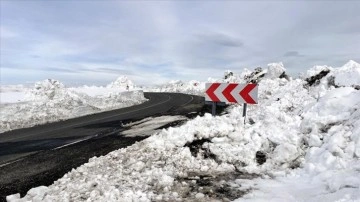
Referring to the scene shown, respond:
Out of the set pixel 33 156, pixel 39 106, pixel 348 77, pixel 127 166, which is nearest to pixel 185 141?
pixel 127 166

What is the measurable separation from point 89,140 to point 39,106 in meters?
13.0

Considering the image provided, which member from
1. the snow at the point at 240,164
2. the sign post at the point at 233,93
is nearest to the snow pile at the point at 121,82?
the sign post at the point at 233,93

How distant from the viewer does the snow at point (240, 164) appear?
6.21 meters

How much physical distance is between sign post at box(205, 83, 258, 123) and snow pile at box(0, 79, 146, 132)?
515 inches

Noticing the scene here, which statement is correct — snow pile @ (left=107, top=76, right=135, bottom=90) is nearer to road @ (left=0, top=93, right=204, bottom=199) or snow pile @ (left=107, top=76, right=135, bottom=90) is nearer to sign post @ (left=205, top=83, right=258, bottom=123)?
road @ (left=0, top=93, right=204, bottom=199)

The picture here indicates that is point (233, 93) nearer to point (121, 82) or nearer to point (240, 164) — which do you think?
point (240, 164)

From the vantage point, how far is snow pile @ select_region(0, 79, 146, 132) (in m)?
22.0

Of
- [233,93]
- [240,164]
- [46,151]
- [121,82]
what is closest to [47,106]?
[46,151]

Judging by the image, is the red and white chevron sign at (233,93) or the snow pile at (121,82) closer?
the red and white chevron sign at (233,93)

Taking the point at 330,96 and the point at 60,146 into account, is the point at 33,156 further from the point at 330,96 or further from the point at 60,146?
the point at 330,96

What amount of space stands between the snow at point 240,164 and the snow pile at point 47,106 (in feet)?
45.7

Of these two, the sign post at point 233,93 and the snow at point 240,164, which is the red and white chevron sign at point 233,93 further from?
the snow at point 240,164


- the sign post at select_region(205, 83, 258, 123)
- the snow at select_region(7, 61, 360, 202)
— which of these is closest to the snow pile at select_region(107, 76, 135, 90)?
the sign post at select_region(205, 83, 258, 123)

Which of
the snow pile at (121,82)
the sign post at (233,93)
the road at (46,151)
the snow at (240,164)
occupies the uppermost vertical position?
the snow pile at (121,82)
